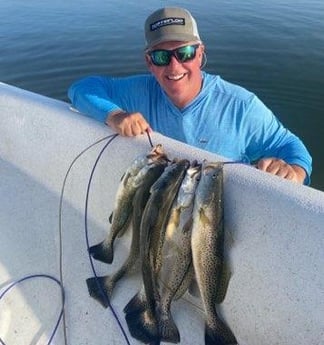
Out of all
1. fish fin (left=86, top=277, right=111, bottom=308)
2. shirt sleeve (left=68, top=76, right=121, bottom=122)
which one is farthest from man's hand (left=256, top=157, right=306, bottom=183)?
fish fin (left=86, top=277, right=111, bottom=308)

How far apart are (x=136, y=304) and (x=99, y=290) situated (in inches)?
13.3

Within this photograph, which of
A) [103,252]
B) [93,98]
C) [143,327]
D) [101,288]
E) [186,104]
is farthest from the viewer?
[186,104]

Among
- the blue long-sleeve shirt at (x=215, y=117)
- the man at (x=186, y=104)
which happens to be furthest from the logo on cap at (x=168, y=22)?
the blue long-sleeve shirt at (x=215, y=117)

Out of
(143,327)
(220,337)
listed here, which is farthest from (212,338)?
(143,327)

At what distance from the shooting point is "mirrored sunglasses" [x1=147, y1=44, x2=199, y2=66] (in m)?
3.03

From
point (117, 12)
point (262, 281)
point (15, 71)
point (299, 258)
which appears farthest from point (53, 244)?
point (117, 12)

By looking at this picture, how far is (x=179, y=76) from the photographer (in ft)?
10.1

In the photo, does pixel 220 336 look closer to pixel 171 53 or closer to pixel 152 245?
pixel 152 245

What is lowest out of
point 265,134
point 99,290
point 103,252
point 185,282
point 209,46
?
point 209,46

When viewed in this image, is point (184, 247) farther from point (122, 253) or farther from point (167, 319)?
point (122, 253)

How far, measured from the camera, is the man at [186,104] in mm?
2992

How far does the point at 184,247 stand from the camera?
2.40 metres

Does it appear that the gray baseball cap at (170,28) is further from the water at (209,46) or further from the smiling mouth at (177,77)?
the water at (209,46)

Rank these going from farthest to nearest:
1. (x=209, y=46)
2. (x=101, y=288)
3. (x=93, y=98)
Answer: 1. (x=209, y=46)
2. (x=93, y=98)
3. (x=101, y=288)
